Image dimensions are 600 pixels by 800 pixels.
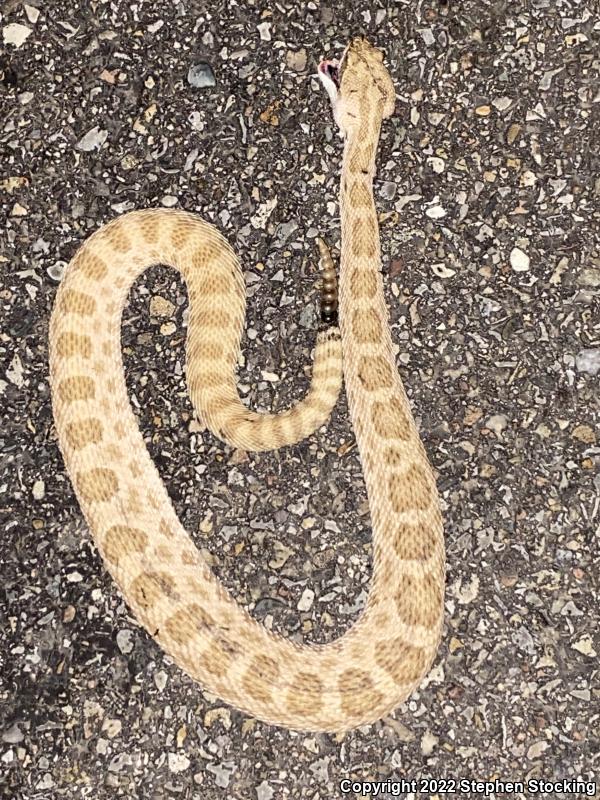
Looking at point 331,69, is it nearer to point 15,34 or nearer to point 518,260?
point 518,260

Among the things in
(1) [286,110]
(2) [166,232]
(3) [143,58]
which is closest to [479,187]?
(1) [286,110]

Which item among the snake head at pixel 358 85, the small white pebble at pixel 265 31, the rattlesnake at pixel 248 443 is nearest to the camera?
the rattlesnake at pixel 248 443

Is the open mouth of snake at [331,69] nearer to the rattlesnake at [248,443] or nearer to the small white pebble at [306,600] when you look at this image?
the rattlesnake at [248,443]

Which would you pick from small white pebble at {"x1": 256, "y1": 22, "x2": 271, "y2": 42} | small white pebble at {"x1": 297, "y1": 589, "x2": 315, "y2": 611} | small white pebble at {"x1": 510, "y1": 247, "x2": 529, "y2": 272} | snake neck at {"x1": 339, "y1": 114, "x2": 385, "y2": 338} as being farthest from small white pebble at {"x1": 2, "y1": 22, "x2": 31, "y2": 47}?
small white pebble at {"x1": 297, "y1": 589, "x2": 315, "y2": 611}

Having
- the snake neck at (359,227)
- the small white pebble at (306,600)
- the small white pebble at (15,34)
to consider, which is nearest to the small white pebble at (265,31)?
the snake neck at (359,227)

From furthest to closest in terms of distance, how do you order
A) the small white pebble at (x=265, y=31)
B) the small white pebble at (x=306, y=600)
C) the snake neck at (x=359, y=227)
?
the small white pebble at (x=265, y=31) → the snake neck at (x=359, y=227) → the small white pebble at (x=306, y=600)

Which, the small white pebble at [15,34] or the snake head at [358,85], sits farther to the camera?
the small white pebble at [15,34]

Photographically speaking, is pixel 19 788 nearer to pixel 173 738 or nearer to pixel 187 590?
pixel 173 738
